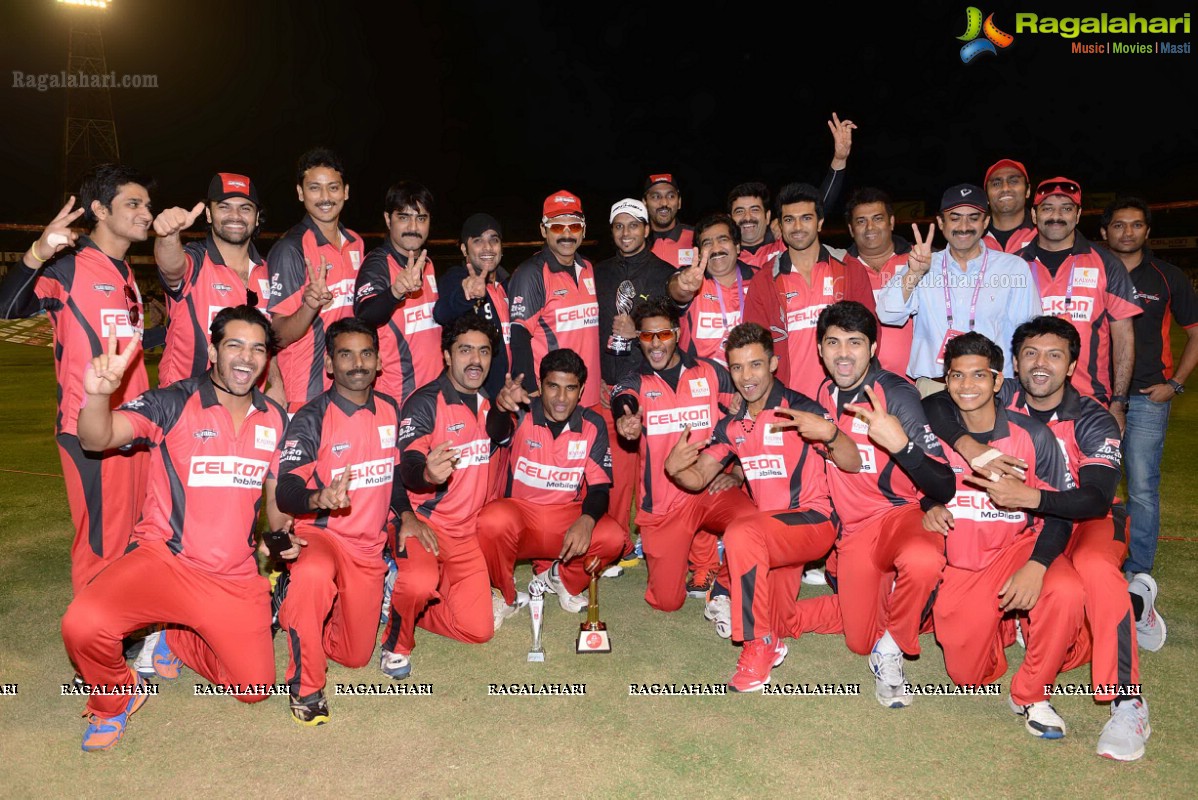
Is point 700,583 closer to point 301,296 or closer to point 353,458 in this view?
point 353,458

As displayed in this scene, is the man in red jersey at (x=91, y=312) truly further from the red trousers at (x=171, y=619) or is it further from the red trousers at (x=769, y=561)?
the red trousers at (x=769, y=561)

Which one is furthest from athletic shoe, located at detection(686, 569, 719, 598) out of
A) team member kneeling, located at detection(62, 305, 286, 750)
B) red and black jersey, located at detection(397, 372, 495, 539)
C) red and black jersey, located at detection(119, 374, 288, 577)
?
red and black jersey, located at detection(119, 374, 288, 577)

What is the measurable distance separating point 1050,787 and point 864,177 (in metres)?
37.5

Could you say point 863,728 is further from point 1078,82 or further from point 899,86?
point 1078,82

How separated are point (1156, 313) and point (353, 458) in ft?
18.4

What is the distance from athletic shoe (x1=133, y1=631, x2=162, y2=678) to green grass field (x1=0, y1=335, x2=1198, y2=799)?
0.76ft

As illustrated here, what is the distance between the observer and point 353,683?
4613 mm

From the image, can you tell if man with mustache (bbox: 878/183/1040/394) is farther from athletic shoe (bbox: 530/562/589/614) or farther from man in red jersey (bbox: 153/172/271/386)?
man in red jersey (bbox: 153/172/271/386)

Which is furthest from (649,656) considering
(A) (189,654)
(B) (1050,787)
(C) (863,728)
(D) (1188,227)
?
(D) (1188,227)

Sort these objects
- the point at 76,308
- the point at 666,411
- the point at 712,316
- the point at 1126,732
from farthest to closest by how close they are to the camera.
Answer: the point at 712,316 < the point at 666,411 < the point at 76,308 < the point at 1126,732

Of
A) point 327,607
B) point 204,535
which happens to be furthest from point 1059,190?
point 204,535

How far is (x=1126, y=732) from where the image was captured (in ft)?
12.4

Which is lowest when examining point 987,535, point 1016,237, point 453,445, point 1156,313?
point 987,535

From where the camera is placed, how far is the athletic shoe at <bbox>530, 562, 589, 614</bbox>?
5566mm
